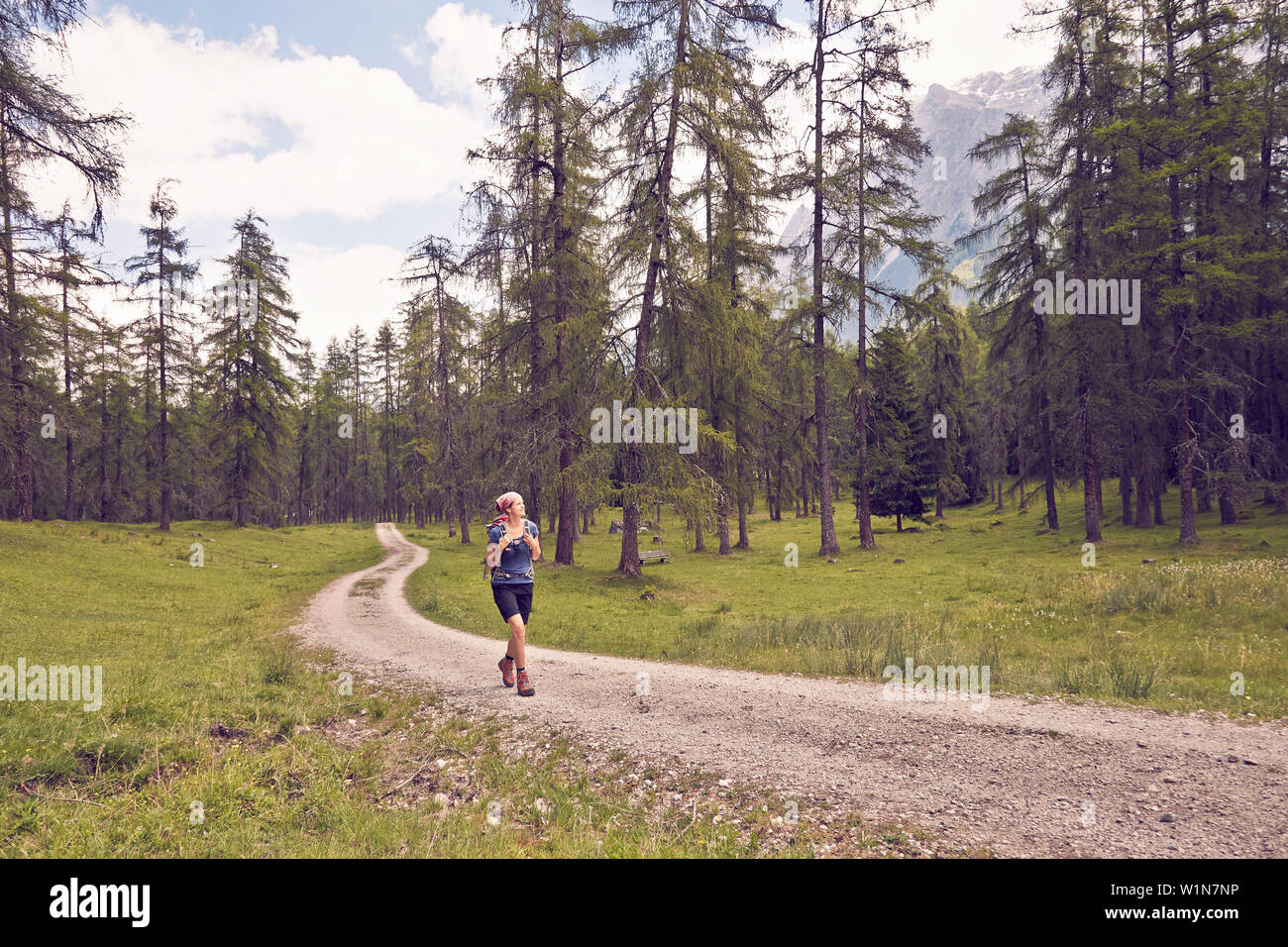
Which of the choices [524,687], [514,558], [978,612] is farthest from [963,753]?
[978,612]

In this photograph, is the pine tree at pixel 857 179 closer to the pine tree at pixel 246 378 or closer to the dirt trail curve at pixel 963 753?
the dirt trail curve at pixel 963 753

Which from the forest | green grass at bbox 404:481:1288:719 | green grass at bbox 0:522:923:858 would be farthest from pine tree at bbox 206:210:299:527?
green grass at bbox 0:522:923:858

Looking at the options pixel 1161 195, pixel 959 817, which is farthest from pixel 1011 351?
pixel 959 817

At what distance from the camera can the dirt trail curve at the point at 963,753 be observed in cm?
397

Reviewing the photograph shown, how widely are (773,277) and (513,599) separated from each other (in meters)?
26.8

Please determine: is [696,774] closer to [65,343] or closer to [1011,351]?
[1011,351]

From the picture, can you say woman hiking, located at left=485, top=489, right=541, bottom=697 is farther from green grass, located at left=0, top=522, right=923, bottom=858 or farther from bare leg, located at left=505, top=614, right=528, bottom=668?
green grass, located at left=0, top=522, right=923, bottom=858

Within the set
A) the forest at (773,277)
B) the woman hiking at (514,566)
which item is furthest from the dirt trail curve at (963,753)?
the forest at (773,277)

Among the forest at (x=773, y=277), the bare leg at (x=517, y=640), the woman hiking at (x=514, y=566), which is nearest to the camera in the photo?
the woman hiking at (x=514, y=566)

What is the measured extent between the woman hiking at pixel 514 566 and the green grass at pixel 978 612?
3.32 meters

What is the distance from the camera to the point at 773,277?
29.7 m

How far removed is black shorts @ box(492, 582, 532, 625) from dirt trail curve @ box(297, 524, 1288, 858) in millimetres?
1201

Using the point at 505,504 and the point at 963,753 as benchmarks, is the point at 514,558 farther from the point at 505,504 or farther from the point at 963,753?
the point at 963,753

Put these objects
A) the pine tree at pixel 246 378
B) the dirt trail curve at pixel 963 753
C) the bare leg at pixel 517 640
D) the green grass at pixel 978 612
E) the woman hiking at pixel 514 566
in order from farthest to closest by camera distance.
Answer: the pine tree at pixel 246 378 < the green grass at pixel 978 612 < the bare leg at pixel 517 640 < the woman hiking at pixel 514 566 < the dirt trail curve at pixel 963 753
